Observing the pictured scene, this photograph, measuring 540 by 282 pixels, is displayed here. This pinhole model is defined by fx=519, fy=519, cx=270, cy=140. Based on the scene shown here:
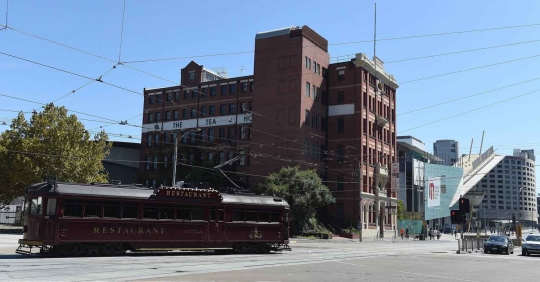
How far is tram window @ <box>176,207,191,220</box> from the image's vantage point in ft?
84.6

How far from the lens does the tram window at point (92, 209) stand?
23.0m

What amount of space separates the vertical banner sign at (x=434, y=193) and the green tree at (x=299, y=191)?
5435cm

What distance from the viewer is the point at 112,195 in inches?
938

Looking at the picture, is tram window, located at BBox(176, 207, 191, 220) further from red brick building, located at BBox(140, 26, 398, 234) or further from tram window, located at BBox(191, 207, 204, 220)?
red brick building, located at BBox(140, 26, 398, 234)

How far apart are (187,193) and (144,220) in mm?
2653

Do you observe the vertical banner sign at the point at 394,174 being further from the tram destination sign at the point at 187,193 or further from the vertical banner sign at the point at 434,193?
the tram destination sign at the point at 187,193

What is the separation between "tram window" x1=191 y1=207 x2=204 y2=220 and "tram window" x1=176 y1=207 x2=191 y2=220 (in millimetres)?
215

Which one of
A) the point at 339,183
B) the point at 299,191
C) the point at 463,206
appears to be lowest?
the point at 463,206

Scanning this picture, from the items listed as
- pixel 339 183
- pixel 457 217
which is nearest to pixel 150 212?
pixel 457 217

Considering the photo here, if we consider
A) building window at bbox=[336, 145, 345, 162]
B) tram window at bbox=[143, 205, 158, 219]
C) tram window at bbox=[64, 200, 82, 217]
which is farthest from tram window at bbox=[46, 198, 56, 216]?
building window at bbox=[336, 145, 345, 162]

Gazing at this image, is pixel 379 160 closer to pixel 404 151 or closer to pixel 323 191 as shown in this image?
pixel 323 191

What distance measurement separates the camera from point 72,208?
2266cm

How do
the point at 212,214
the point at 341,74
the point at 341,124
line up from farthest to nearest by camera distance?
the point at 341,74
the point at 341,124
the point at 212,214

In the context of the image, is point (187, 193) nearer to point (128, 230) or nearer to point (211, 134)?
point (128, 230)
